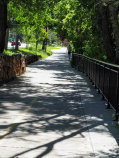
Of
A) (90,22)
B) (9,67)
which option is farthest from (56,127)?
(90,22)

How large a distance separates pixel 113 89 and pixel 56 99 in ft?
10.3

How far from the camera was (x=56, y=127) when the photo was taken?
7684 mm

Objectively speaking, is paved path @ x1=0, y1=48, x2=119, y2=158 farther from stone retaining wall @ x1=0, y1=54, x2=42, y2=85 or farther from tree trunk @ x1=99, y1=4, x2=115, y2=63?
tree trunk @ x1=99, y1=4, x2=115, y2=63

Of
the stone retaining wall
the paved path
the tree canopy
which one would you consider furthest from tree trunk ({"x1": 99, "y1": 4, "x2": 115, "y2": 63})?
the paved path

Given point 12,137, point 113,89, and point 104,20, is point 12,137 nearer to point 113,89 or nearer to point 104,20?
point 113,89

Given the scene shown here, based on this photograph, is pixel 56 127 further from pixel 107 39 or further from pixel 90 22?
pixel 90 22

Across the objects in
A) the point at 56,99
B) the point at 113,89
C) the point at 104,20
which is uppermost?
the point at 104,20

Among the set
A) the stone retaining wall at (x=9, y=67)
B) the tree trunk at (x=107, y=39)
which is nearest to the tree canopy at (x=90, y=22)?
the tree trunk at (x=107, y=39)

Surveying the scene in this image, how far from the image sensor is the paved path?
585 cm

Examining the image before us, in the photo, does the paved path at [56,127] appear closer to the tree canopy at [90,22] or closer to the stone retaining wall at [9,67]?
the tree canopy at [90,22]

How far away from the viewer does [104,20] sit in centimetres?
1952


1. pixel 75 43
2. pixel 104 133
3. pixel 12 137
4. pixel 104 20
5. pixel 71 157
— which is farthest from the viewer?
pixel 75 43

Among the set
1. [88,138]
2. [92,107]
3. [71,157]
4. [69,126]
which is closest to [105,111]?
[92,107]

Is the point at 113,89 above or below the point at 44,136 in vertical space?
above
